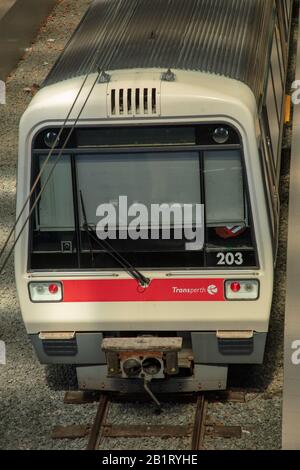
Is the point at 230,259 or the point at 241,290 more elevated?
the point at 230,259

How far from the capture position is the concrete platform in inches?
646

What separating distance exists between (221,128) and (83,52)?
169 cm

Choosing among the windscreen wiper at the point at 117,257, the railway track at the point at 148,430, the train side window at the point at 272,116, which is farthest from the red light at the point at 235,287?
the train side window at the point at 272,116

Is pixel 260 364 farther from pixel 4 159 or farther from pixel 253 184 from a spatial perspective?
pixel 4 159

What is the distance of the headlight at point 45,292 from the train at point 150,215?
0.03ft

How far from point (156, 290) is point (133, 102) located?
4.43ft

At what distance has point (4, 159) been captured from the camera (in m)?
13.7

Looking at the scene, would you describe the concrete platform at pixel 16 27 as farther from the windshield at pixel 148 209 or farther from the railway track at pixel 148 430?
the railway track at pixel 148 430

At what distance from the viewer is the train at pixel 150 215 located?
25.7ft
